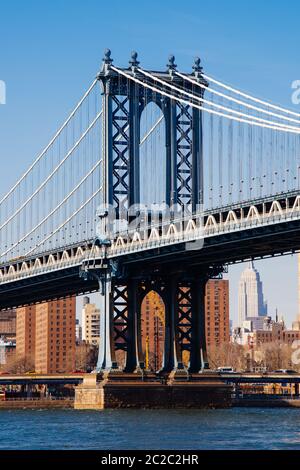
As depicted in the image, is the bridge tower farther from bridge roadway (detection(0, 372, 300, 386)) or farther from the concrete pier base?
bridge roadway (detection(0, 372, 300, 386))

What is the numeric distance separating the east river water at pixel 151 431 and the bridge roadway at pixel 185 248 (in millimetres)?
10363

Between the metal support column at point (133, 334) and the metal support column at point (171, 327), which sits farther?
the metal support column at point (171, 327)

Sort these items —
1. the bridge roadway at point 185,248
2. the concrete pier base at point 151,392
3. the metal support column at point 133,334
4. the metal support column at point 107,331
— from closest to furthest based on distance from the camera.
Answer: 1. the bridge roadway at point 185,248
2. the concrete pier base at point 151,392
3. the metal support column at point 107,331
4. the metal support column at point 133,334

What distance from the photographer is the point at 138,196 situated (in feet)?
348

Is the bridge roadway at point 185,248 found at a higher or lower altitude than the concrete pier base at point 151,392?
higher

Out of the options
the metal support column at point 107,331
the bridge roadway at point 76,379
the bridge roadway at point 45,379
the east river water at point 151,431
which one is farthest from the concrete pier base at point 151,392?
the bridge roadway at point 76,379

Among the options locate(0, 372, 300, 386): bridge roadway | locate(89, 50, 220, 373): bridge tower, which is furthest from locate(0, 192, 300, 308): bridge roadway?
locate(0, 372, 300, 386): bridge roadway

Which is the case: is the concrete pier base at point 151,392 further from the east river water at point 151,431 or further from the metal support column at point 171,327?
the east river water at point 151,431

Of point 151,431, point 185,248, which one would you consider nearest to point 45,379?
point 185,248

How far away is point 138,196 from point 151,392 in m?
12.8

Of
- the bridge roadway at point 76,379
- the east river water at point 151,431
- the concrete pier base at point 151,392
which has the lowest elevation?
the east river water at point 151,431

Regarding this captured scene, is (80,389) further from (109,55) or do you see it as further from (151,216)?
(109,55)

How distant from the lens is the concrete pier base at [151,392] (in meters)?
105

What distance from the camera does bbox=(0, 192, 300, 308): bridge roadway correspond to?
92.3 m
